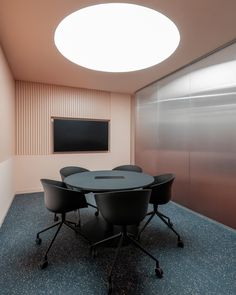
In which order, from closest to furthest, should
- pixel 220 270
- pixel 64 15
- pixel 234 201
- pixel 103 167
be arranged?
pixel 220 270
pixel 64 15
pixel 234 201
pixel 103 167

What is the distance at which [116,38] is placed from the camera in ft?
10.8

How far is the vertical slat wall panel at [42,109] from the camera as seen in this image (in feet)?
14.2

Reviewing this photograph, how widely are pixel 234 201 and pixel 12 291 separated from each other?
2799mm

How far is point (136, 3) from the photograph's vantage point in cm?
190

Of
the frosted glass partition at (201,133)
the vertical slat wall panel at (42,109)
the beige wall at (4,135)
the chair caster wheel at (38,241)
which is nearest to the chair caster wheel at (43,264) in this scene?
the chair caster wheel at (38,241)

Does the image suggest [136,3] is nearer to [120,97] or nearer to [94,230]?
[94,230]

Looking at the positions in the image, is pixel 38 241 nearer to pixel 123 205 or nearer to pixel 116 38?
pixel 123 205

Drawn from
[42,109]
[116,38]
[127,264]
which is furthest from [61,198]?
[42,109]

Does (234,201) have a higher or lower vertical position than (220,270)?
higher

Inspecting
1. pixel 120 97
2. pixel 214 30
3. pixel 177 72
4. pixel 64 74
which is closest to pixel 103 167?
pixel 120 97

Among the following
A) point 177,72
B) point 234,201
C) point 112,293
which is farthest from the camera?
point 177,72

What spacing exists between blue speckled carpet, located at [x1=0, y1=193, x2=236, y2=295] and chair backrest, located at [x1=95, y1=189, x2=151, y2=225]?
0.52 m

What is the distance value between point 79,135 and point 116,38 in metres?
2.46

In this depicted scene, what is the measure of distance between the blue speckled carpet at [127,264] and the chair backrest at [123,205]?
20.6 inches
